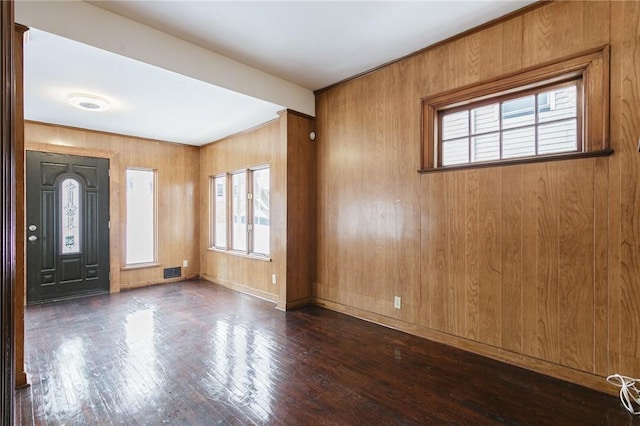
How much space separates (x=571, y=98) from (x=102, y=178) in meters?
6.14

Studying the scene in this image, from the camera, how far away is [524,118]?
2.60 m

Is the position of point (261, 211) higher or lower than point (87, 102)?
lower

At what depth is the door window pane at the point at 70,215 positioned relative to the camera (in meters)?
4.59

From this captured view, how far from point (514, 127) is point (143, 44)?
3.39 metres

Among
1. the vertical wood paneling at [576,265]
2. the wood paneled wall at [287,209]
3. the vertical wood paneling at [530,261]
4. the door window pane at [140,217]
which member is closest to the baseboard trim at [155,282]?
the door window pane at [140,217]

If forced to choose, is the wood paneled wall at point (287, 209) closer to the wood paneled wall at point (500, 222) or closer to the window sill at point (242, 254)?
the window sill at point (242, 254)

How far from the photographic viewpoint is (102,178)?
4957 millimetres

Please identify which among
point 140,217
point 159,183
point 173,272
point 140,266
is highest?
point 159,183

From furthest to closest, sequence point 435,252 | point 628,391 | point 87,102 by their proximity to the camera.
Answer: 1. point 87,102
2. point 435,252
3. point 628,391

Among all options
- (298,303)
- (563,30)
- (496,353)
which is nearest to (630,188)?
(563,30)

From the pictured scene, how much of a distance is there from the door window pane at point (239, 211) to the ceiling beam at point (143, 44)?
1.88 meters

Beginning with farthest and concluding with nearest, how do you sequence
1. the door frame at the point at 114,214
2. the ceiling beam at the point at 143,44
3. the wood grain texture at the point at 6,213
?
the door frame at the point at 114,214, the ceiling beam at the point at 143,44, the wood grain texture at the point at 6,213

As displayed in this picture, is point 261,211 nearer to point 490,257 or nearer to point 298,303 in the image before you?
point 298,303

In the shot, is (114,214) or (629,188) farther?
(114,214)
